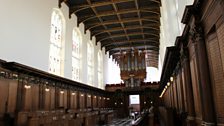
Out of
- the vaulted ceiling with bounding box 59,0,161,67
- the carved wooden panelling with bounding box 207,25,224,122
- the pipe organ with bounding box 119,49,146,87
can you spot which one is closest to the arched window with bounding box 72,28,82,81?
the vaulted ceiling with bounding box 59,0,161,67

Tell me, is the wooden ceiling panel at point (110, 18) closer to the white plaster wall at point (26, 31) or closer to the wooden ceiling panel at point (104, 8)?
the wooden ceiling panel at point (104, 8)

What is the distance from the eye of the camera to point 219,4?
376 cm

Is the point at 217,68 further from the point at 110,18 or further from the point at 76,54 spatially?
the point at 110,18

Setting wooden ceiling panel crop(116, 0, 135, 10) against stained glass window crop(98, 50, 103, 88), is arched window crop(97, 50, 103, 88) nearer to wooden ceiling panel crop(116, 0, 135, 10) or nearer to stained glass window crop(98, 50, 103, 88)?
stained glass window crop(98, 50, 103, 88)

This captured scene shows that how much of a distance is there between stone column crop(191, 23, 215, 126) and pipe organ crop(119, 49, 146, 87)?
975 inches

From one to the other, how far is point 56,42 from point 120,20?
7226 millimetres

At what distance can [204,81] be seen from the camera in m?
4.81

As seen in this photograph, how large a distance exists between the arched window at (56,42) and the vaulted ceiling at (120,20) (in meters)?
1.34

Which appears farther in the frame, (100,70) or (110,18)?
(100,70)

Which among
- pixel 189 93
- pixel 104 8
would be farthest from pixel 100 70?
pixel 189 93

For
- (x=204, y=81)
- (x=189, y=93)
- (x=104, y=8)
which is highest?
(x=104, y=8)

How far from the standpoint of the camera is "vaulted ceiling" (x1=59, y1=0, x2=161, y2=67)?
1789 centimetres

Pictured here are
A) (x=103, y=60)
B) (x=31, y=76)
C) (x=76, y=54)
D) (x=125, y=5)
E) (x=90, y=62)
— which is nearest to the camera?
(x=31, y=76)

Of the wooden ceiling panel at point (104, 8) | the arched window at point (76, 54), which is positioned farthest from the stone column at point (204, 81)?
the arched window at point (76, 54)
